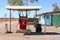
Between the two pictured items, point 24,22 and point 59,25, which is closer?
point 24,22

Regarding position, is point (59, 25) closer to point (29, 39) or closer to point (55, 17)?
point (55, 17)

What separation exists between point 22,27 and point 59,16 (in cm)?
1878

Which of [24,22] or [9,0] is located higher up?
[9,0]

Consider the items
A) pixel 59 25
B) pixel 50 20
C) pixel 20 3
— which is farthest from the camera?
pixel 20 3

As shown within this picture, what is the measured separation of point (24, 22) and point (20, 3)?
128ft

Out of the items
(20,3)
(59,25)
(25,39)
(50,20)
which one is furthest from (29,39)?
(20,3)

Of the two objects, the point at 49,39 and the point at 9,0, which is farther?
the point at 9,0

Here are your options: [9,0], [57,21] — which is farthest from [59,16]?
[9,0]

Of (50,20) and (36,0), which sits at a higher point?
(36,0)

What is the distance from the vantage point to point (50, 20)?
4916 cm

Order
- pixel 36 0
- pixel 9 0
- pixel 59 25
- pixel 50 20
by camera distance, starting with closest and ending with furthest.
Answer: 1. pixel 59 25
2. pixel 50 20
3. pixel 36 0
4. pixel 9 0

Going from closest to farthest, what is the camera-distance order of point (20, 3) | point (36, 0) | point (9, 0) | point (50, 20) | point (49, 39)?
point (49, 39) < point (50, 20) < point (36, 0) < point (20, 3) < point (9, 0)

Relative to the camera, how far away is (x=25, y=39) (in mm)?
20188

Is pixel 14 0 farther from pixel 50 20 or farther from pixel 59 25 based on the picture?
pixel 59 25
